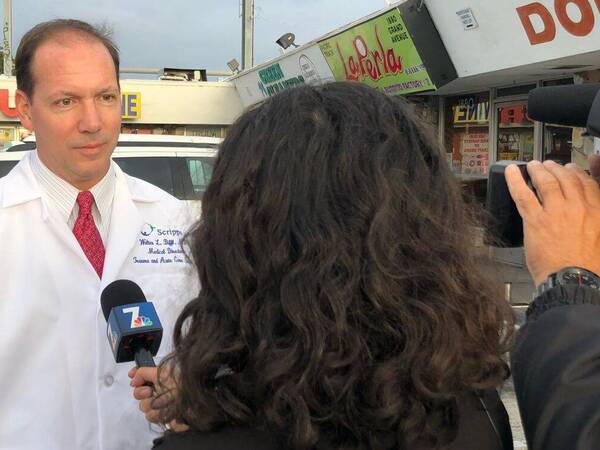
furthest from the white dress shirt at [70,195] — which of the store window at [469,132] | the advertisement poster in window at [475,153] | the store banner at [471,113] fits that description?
the store banner at [471,113]

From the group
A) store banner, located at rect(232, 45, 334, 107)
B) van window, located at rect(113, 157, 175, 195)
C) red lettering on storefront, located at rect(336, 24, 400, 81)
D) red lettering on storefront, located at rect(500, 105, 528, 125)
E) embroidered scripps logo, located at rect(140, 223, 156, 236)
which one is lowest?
embroidered scripps logo, located at rect(140, 223, 156, 236)

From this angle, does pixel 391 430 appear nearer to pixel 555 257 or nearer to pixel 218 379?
pixel 218 379

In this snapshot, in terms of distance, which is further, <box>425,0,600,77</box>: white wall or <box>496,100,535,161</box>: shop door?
<box>496,100,535,161</box>: shop door

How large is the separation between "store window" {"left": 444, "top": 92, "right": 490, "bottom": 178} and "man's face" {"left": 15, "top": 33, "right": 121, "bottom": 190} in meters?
9.32

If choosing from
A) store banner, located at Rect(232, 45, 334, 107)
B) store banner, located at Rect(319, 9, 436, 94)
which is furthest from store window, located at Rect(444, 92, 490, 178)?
store banner, located at Rect(232, 45, 334, 107)

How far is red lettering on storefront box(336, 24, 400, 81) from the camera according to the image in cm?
1019

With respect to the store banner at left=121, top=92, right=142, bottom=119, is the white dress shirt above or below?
below

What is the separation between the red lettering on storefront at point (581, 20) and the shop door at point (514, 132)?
302 cm

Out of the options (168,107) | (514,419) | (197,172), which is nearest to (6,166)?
(197,172)

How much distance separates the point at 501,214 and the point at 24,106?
4.98 feet

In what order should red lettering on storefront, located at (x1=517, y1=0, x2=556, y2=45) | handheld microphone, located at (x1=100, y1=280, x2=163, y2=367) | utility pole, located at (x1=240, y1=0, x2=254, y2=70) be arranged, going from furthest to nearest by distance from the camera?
utility pole, located at (x1=240, y1=0, x2=254, y2=70), red lettering on storefront, located at (x1=517, y1=0, x2=556, y2=45), handheld microphone, located at (x1=100, y1=280, x2=163, y2=367)

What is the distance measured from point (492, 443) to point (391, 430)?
8.1 inches

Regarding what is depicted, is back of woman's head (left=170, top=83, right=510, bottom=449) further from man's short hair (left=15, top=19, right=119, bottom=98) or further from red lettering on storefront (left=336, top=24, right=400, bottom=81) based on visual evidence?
red lettering on storefront (left=336, top=24, right=400, bottom=81)

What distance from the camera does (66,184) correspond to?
220 centimetres
